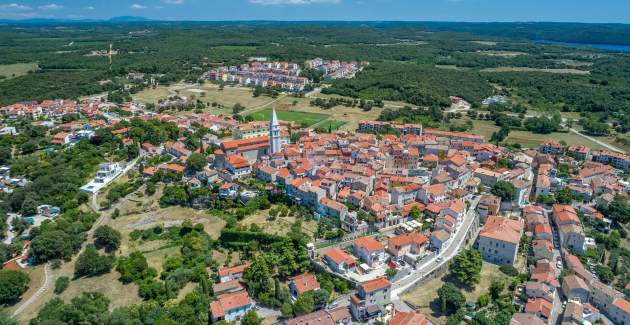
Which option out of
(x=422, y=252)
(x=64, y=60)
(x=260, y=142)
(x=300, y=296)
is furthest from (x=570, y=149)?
(x=64, y=60)

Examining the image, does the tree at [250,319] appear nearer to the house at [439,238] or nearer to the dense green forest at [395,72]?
the house at [439,238]

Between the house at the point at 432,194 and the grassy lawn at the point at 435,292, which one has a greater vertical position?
the house at the point at 432,194

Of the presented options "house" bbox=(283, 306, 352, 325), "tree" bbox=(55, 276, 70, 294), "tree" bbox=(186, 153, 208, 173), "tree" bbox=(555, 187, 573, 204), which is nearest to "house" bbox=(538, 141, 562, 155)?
"tree" bbox=(555, 187, 573, 204)

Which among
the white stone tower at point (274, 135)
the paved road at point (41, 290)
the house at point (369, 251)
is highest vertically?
the white stone tower at point (274, 135)

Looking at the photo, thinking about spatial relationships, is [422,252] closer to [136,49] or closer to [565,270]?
[565,270]

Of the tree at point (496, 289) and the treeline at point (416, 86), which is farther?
the treeline at point (416, 86)

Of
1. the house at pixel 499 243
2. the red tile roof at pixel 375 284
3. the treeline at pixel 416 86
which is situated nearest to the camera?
the red tile roof at pixel 375 284

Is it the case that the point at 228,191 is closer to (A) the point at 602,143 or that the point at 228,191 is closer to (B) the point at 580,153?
(B) the point at 580,153

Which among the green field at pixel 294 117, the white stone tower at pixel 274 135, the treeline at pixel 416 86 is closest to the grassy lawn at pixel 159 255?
the white stone tower at pixel 274 135
